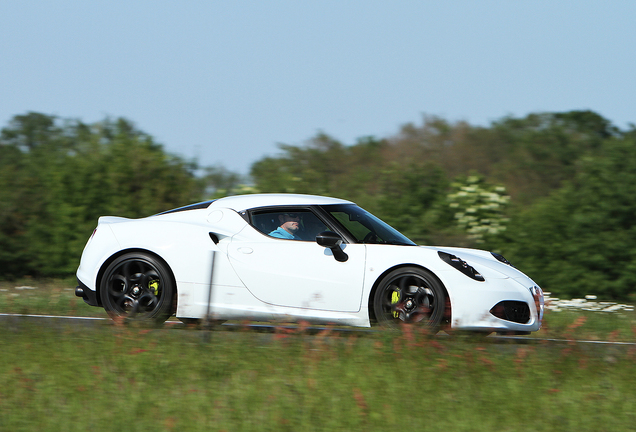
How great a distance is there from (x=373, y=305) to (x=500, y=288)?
3.78ft

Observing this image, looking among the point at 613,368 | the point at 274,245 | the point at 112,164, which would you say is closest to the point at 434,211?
the point at 112,164

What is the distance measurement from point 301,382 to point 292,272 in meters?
2.05

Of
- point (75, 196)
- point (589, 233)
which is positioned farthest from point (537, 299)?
point (75, 196)

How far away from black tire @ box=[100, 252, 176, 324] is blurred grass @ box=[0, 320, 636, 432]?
2.76 ft

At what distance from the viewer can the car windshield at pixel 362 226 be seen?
7297mm

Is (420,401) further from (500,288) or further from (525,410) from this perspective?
(500,288)

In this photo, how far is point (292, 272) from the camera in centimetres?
689

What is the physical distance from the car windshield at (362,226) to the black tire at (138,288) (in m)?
1.75

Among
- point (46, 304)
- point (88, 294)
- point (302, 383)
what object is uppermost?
point (88, 294)

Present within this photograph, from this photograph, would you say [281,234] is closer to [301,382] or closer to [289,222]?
[289,222]

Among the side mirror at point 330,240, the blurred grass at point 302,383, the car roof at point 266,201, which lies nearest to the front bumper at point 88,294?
the blurred grass at point 302,383

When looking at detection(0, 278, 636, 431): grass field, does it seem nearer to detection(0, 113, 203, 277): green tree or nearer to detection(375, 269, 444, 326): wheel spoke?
detection(375, 269, 444, 326): wheel spoke

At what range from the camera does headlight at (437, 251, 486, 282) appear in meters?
6.68

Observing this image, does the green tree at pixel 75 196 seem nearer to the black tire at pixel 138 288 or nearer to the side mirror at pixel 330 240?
the black tire at pixel 138 288
